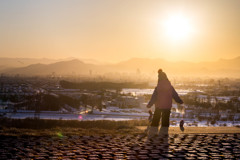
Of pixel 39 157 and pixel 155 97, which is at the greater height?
pixel 155 97

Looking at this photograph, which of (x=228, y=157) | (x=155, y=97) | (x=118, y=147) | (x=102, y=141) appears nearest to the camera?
(x=228, y=157)

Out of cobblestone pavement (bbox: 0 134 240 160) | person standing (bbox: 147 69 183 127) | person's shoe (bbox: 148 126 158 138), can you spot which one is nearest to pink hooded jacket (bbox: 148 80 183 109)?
person standing (bbox: 147 69 183 127)

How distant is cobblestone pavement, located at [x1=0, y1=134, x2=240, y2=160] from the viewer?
17.3ft

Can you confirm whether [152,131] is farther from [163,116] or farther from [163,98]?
[163,98]

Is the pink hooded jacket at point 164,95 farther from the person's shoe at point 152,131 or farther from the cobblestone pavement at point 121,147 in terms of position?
the cobblestone pavement at point 121,147

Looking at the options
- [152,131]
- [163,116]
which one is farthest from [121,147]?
[163,116]

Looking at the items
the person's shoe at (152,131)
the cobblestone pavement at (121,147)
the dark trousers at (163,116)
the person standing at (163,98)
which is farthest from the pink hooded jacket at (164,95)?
the cobblestone pavement at (121,147)

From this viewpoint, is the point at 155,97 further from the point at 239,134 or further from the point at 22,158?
the point at 22,158

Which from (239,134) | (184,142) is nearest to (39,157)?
(184,142)

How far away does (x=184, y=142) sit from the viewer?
22.0 feet

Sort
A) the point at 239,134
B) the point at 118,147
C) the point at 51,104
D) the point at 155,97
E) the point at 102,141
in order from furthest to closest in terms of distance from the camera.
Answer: the point at 51,104, the point at 155,97, the point at 239,134, the point at 102,141, the point at 118,147

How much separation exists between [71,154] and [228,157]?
289cm

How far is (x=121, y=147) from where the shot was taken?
6.03 meters

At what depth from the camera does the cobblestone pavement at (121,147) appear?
17.3ft
